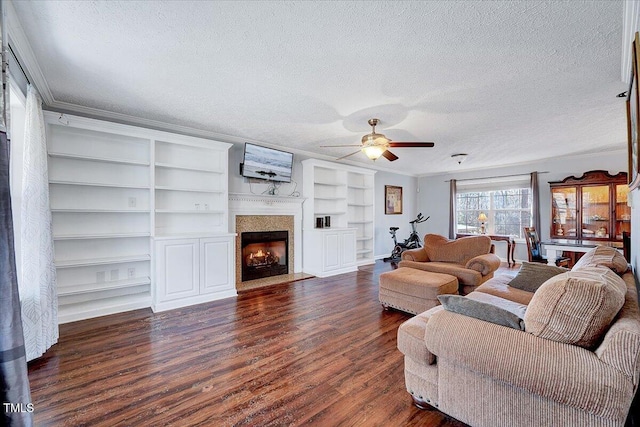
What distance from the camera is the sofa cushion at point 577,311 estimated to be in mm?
1199

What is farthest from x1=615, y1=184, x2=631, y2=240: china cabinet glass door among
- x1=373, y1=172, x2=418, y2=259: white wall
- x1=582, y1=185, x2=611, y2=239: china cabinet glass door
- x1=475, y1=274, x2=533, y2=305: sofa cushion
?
x1=373, y1=172, x2=418, y2=259: white wall

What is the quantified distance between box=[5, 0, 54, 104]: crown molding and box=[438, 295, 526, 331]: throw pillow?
3.14 meters

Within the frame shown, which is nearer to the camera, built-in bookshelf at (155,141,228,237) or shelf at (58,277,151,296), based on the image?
shelf at (58,277,151,296)

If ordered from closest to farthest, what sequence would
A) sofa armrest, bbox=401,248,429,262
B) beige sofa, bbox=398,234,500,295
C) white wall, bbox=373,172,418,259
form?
beige sofa, bbox=398,234,500,295 → sofa armrest, bbox=401,248,429,262 → white wall, bbox=373,172,418,259

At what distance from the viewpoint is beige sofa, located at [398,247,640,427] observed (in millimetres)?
1100

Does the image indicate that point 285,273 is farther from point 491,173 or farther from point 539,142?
point 491,173

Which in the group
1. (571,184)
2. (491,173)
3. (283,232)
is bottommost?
(283,232)

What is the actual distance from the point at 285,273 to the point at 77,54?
163 inches

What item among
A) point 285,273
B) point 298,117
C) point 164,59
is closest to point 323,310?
point 285,273

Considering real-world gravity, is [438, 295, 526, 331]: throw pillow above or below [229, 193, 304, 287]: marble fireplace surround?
below

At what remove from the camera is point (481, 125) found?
3.73 metres

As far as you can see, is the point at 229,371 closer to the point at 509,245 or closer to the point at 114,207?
the point at 114,207

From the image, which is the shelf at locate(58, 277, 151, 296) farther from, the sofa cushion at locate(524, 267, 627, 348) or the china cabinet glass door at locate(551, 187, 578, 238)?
the china cabinet glass door at locate(551, 187, 578, 238)

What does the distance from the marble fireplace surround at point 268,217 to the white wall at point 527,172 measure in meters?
4.42
